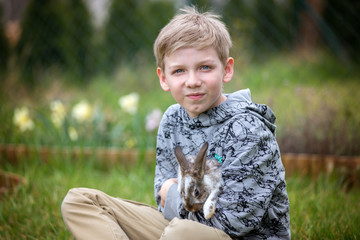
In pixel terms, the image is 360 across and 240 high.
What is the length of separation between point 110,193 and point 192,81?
1.57 metres

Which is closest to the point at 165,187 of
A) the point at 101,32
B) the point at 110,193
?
the point at 110,193

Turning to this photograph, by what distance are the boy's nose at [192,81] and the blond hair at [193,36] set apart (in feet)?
0.45

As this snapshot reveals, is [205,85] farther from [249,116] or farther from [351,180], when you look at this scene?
[351,180]

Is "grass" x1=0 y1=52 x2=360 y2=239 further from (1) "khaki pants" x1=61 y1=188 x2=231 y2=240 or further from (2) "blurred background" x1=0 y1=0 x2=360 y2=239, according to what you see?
(1) "khaki pants" x1=61 y1=188 x2=231 y2=240

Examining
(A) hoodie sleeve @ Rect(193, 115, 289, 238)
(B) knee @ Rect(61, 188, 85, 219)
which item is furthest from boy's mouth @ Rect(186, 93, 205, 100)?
(B) knee @ Rect(61, 188, 85, 219)

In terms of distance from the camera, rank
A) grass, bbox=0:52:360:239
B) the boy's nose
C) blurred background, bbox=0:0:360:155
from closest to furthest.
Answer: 1. the boy's nose
2. grass, bbox=0:52:360:239
3. blurred background, bbox=0:0:360:155

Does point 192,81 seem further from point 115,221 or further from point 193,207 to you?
point 115,221

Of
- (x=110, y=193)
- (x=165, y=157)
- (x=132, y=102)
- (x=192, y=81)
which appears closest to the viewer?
(x=192, y=81)

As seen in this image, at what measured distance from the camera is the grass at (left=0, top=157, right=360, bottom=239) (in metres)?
2.11

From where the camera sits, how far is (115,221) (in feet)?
5.98

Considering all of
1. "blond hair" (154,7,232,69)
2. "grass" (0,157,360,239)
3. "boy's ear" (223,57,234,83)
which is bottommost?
"grass" (0,157,360,239)

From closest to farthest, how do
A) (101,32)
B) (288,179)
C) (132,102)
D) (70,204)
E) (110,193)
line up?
(70,204) → (110,193) → (288,179) → (132,102) → (101,32)

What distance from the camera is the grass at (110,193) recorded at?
211 centimetres

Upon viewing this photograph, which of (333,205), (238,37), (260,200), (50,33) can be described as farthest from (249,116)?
(50,33)
